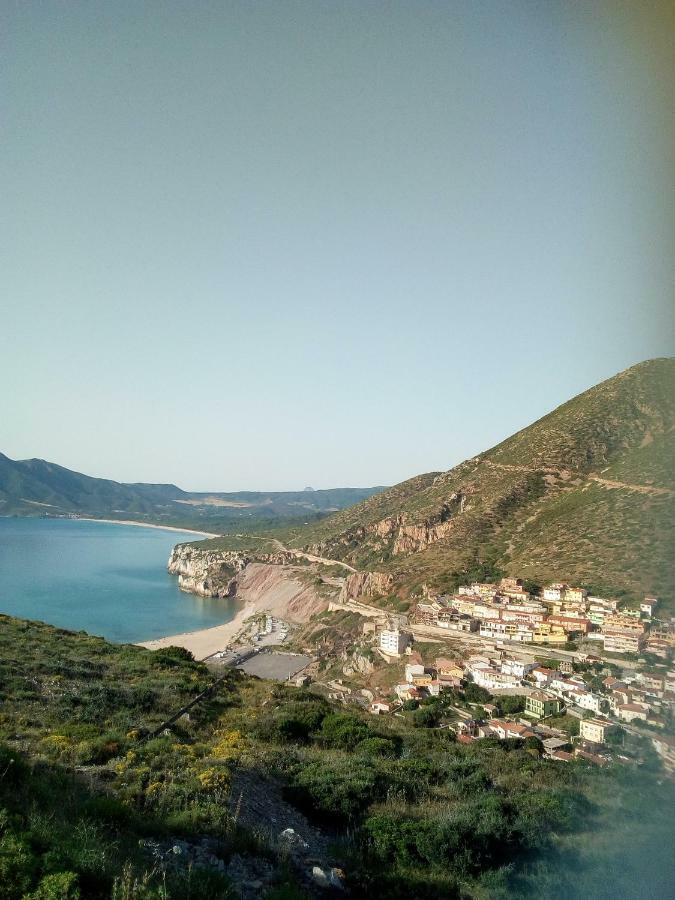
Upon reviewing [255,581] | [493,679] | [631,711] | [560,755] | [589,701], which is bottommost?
[255,581]

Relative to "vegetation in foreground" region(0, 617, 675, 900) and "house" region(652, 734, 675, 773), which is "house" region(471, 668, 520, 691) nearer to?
"house" region(652, 734, 675, 773)

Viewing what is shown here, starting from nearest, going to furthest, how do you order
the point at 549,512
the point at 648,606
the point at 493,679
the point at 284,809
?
the point at 284,809, the point at 648,606, the point at 493,679, the point at 549,512

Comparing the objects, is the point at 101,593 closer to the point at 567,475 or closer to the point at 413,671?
the point at 413,671

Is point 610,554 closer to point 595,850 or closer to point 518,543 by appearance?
point 518,543

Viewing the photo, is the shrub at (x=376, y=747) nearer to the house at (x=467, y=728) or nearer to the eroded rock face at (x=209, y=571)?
the house at (x=467, y=728)

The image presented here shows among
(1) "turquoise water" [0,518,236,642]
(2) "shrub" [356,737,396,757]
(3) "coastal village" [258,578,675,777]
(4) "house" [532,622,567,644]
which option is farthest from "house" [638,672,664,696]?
(1) "turquoise water" [0,518,236,642]

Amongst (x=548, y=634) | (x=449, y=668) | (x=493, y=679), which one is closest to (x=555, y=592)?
(x=548, y=634)

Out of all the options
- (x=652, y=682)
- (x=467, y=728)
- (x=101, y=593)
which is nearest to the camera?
(x=467, y=728)
